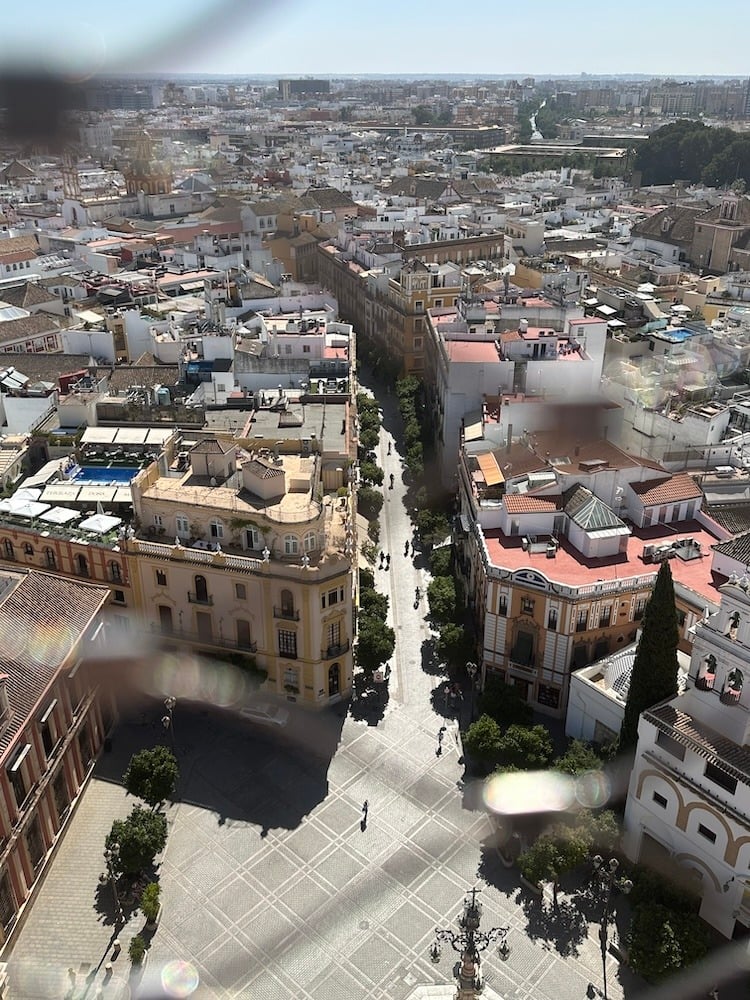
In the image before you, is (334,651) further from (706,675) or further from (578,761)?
(706,675)

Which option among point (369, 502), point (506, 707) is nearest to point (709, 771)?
point (506, 707)

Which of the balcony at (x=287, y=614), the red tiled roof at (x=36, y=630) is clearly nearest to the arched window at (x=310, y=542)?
the balcony at (x=287, y=614)

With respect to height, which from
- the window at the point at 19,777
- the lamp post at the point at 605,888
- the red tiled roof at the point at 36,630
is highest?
the red tiled roof at the point at 36,630

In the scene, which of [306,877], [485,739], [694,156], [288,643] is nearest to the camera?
[306,877]

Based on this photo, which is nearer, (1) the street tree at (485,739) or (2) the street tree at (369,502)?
(1) the street tree at (485,739)

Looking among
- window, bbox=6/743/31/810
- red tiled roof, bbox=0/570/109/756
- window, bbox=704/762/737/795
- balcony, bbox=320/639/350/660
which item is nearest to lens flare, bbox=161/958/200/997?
window, bbox=6/743/31/810

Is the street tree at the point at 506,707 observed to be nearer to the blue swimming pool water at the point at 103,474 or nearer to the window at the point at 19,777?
the window at the point at 19,777

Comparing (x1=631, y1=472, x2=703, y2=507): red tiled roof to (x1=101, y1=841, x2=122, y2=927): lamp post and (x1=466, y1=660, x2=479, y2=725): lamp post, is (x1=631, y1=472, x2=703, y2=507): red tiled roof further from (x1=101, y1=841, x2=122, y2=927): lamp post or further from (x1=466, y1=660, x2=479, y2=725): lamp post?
(x1=101, y1=841, x2=122, y2=927): lamp post
